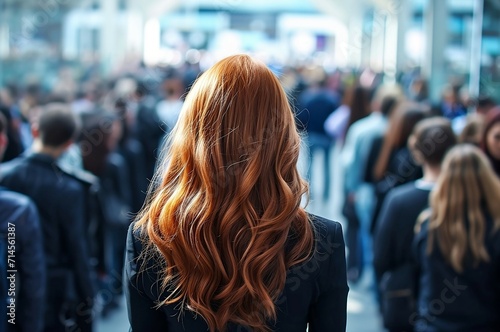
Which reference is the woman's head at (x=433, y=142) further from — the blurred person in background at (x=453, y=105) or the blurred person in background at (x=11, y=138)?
the blurred person in background at (x=453, y=105)

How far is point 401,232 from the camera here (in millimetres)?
4172

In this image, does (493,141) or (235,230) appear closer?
(235,230)

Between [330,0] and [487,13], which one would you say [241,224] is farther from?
[330,0]

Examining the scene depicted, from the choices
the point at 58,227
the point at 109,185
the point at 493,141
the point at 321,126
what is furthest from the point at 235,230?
the point at 321,126

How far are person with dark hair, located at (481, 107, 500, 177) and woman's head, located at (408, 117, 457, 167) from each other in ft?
0.86

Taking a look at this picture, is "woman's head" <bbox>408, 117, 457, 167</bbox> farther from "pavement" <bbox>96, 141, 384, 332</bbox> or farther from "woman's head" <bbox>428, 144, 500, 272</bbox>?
"pavement" <bbox>96, 141, 384, 332</bbox>

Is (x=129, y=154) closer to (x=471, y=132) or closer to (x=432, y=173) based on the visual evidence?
(x=471, y=132)

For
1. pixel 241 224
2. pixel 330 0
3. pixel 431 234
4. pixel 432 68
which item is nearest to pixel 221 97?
pixel 241 224

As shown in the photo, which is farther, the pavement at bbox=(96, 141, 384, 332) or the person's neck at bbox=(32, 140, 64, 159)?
the pavement at bbox=(96, 141, 384, 332)

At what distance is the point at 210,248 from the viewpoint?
74.4 inches

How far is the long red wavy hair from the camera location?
6.19 ft

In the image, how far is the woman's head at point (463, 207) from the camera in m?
3.60

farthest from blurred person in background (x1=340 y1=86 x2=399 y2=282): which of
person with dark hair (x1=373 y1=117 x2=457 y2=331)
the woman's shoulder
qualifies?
the woman's shoulder

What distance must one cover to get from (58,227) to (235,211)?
7.45 feet
